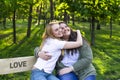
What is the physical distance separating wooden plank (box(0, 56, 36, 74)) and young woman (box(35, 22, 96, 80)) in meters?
0.27

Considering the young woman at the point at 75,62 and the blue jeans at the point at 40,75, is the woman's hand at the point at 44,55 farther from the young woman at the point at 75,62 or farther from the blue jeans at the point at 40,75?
the blue jeans at the point at 40,75

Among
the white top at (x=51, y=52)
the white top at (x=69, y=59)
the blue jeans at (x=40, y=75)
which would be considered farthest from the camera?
the white top at (x=69, y=59)

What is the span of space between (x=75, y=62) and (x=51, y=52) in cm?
37

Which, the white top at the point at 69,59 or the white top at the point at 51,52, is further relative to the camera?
the white top at the point at 69,59

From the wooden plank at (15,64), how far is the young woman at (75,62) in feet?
0.88

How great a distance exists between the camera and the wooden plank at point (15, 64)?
4.81 meters

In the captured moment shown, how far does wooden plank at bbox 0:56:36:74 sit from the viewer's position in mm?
4809

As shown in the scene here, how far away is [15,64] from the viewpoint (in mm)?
4918

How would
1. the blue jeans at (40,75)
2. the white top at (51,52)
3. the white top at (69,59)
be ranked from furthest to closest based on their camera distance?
the white top at (69,59) < the white top at (51,52) < the blue jeans at (40,75)

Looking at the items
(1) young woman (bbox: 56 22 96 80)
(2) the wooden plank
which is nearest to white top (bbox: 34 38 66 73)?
(1) young woman (bbox: 56 22 96 80)

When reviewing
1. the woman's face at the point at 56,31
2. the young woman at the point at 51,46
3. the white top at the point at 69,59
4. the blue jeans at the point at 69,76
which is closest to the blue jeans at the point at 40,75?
the young woman at the point at 51,46

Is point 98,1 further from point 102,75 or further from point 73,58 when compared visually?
point 73,58

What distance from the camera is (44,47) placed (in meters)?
4.82

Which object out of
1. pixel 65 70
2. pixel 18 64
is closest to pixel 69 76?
pixel 65 70
